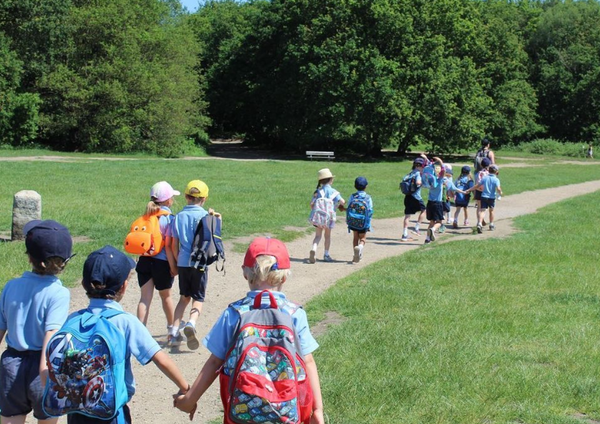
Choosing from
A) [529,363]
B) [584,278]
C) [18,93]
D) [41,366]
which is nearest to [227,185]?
[584,278]

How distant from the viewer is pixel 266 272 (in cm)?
360

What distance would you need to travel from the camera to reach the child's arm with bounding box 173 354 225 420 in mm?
3617

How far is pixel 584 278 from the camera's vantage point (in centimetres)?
1078

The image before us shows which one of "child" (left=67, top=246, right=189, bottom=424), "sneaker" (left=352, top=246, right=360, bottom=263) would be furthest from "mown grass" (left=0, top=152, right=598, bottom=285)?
"child" (left=67, top=246, right=189, bottom=424)

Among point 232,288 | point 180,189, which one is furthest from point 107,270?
point 180,189

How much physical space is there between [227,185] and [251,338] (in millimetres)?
21096

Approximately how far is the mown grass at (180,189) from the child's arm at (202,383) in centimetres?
670

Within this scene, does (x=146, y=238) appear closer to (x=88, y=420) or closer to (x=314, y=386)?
(x=88, y=420)

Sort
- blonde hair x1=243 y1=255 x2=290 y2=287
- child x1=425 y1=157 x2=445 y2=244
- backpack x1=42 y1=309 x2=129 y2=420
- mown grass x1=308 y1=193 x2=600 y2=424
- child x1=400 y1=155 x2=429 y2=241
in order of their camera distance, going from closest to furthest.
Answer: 1. backpack x1=42 y1=309 x2=129 y2=420
2. blonde hair x1=243 y1=255 x2=290 y2=287
3. mown grass x1=308 y1=193 x2=600 y2=424
4. child x1=400 y1=155 x2=429 y2=241
5. child x1=425 y1=157 x2=445 y2=244

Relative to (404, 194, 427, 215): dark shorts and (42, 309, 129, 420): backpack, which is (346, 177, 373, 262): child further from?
(42, 309, 129, 420): backpack

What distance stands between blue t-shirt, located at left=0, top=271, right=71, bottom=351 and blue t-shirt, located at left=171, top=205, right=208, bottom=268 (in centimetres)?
305

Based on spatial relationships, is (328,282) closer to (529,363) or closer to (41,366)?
(529,363)

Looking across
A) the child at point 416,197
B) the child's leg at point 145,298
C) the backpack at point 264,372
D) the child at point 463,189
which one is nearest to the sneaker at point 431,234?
the child at point 416,197

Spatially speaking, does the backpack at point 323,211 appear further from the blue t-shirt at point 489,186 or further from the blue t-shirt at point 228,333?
the blue t-shirt at point 228,333
